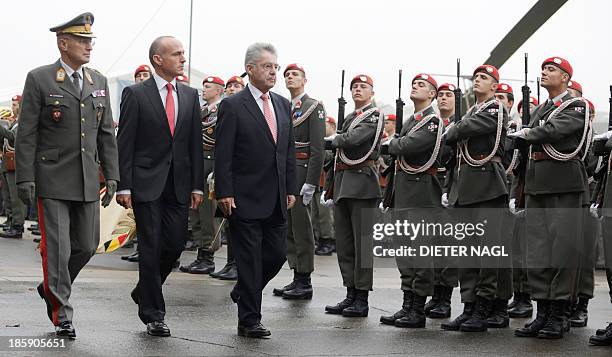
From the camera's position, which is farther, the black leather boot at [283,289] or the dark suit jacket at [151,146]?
the black leather boot at [283,289]

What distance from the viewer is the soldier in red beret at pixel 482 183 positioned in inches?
317

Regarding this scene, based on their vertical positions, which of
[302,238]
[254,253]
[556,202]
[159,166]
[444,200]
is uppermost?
[159,166]

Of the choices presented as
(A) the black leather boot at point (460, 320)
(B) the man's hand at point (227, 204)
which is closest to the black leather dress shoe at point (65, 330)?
(B) the man's hand at point (227, 204)

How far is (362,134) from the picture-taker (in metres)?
8.64

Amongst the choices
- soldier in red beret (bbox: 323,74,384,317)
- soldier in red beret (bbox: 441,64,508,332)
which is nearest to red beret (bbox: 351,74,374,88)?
soldier in red beret (bbox: 323,74,384,317)

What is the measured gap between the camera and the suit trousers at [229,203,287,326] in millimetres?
7121

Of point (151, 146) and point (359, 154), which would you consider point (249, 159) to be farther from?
point (359, 154)

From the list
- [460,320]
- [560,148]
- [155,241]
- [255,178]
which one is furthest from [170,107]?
[560,148]

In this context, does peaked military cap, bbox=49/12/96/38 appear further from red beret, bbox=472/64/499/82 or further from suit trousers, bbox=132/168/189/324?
red beret, bbox=472/64/499/82

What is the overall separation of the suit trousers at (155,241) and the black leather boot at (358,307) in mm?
1884

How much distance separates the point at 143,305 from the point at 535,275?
9.45 feet

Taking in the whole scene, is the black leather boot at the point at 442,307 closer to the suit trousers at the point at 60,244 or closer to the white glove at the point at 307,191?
the white glove at the point at 307,191

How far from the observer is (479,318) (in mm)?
8000

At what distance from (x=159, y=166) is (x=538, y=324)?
2977 mm
